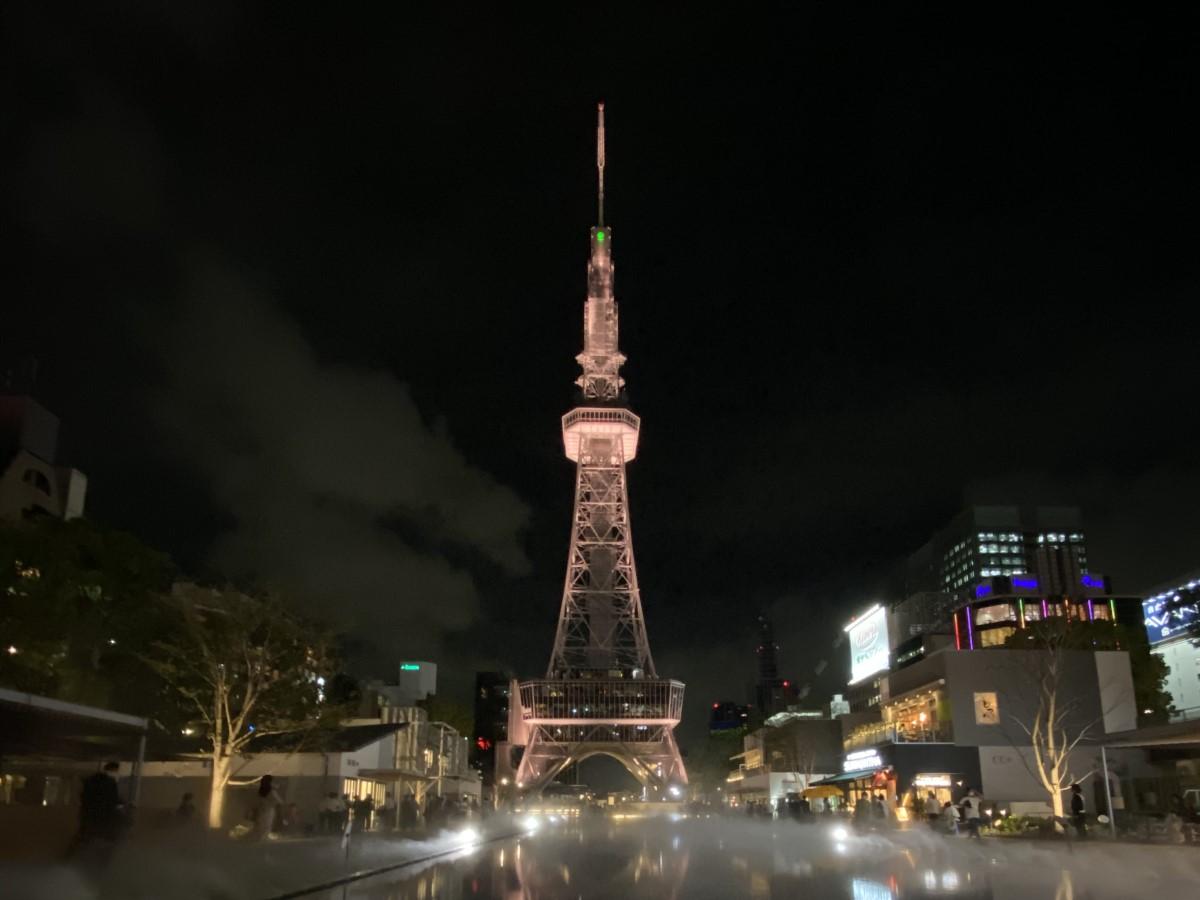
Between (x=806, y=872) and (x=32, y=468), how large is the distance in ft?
198

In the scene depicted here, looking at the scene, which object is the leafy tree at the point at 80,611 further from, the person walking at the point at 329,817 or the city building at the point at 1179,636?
the city building at the point at 1179,636

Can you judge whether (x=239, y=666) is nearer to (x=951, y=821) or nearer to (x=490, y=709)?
(x=951, y=821)

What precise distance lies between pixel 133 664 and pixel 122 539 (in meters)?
4.60

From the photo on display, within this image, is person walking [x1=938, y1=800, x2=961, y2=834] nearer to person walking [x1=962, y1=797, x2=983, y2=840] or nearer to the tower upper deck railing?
person walking [x1=962, y1=797, x2=983, y2=840]

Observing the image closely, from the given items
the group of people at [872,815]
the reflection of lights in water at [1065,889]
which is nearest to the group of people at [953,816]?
the group of people at [872,815]

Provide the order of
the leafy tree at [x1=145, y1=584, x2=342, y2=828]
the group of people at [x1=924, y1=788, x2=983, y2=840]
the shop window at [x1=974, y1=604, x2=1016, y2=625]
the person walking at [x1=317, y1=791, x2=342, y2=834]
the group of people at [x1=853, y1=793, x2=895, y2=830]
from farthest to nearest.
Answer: the shop window at [x1=974, y1=604, x2=1016, y2=625], the group of people at [x1=853, y1=793, x2=895, y2=830], the group of people at [x1=924, y1=788, x2=983, y2=840], the person walking at [x1=317, y1=791, x2=342, y2=834], the leafy tree at [x1=145, y1=584, x2=342, y2=828]

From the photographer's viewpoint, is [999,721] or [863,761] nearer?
[999,721]

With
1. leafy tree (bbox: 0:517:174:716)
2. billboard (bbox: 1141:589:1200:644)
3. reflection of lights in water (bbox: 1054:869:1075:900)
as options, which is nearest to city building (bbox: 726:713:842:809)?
billboard (bbox: 1141:589:1200:644)

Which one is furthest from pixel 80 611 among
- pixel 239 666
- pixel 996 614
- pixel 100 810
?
pixel 996 614

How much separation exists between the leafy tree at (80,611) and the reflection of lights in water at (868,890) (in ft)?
85.9

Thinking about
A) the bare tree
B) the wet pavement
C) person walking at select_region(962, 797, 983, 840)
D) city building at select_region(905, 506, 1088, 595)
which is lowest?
the wet pavement

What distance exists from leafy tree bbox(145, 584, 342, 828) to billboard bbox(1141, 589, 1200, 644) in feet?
202

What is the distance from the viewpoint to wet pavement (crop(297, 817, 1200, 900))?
15.3 metres

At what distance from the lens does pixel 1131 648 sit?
64.9 m
